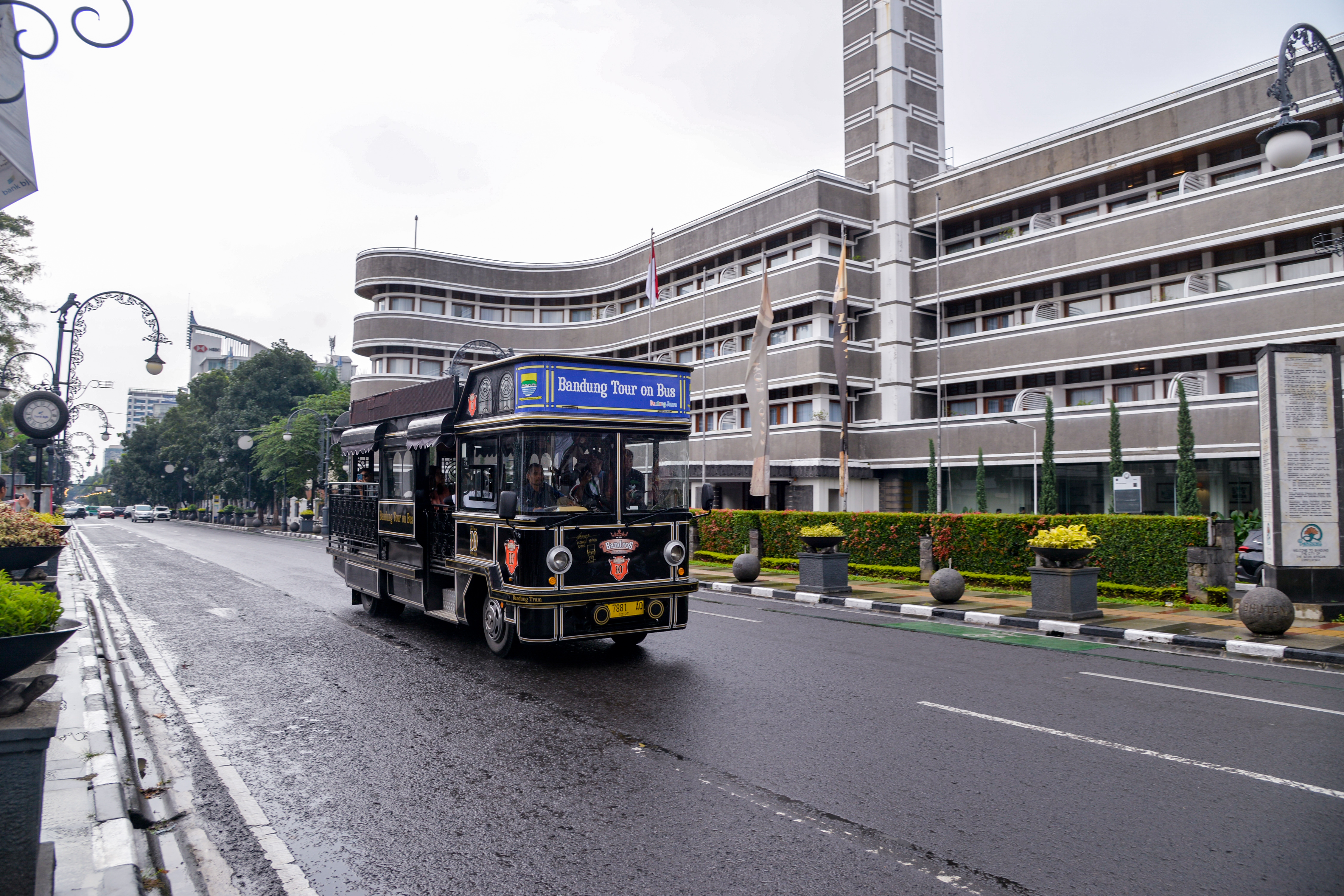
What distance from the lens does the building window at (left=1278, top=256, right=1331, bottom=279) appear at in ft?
82.9

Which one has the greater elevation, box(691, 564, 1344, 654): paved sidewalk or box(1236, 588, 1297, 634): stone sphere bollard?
box(1236, 588, 1297, 634): stone sphere bollard

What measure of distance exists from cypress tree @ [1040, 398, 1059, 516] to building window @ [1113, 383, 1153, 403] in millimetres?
2350

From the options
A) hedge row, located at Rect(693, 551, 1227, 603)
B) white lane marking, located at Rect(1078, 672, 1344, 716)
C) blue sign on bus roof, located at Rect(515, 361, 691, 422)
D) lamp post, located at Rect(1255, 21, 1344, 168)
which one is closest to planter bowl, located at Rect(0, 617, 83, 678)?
blue sign on bus roof, located at Rect(515, 361, 691, 422)

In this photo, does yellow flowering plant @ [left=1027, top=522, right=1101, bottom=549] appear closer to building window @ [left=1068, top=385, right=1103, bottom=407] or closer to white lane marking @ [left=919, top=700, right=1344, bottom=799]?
white lane marking @ [left=919, top=700, right=1344, bottom=799]

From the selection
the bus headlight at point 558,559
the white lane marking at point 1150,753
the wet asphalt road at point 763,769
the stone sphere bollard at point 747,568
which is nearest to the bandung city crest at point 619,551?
the bus headlight at point 558,559

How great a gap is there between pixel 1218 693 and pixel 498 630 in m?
7.65

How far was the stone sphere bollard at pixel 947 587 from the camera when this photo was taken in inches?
585

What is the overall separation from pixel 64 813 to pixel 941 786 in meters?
5.33

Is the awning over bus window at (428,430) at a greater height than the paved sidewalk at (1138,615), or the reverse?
the awning over bus window at (428,430)

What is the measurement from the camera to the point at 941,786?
17.3ft

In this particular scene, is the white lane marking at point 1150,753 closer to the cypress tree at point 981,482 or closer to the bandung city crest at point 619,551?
the bandung city crest at point 619,551

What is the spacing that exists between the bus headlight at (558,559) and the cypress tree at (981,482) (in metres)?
21.8

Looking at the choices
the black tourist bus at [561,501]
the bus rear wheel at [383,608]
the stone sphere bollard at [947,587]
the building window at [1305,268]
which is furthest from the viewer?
the building window at [1305,268]

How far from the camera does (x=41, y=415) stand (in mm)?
15898
